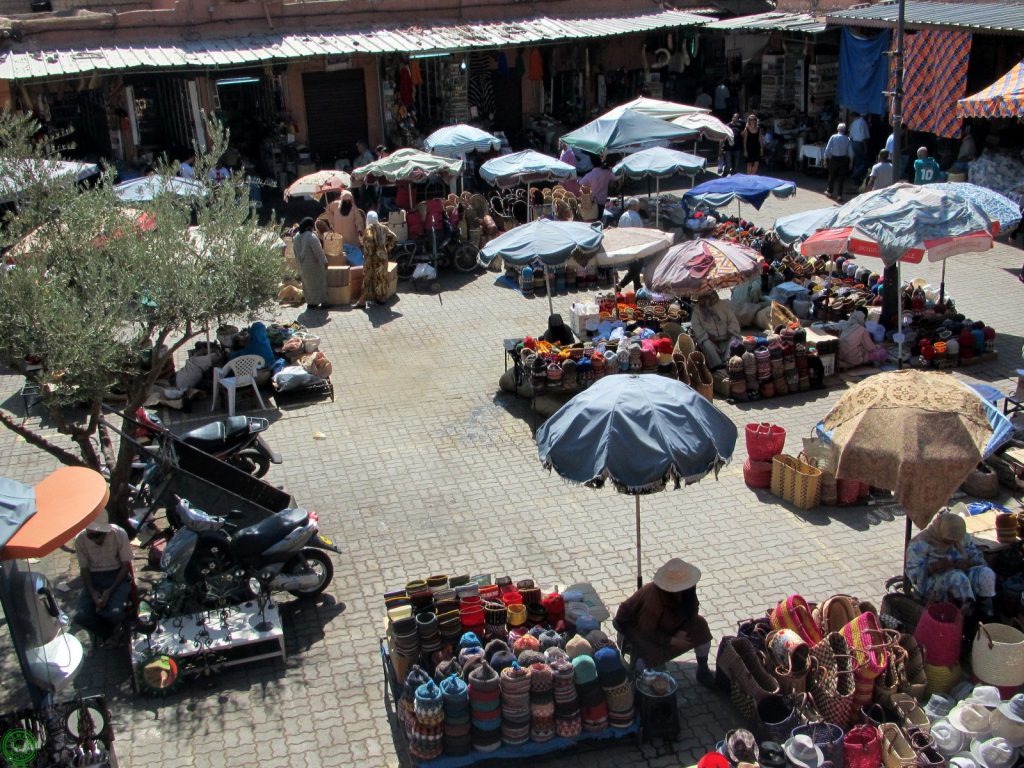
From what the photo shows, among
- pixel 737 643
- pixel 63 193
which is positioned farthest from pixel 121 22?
pixel 737 643

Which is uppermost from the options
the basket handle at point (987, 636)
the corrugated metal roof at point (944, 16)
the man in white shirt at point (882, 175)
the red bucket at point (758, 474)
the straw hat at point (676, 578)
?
the corrugated metal roof at point (944, 16)

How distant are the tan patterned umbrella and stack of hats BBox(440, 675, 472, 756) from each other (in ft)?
10.6

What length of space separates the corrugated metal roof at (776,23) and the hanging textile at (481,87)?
5.76 m

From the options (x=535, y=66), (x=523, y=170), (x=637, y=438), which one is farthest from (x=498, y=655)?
(x=535, y=66)

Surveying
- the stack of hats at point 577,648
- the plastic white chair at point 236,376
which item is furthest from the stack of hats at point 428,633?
the plastic white chair at point 236,376

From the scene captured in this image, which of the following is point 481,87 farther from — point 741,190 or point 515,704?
point 515,704

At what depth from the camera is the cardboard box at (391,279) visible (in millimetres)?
17094

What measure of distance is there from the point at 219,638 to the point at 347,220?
11.3 m

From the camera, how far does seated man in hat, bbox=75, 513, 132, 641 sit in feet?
27.2

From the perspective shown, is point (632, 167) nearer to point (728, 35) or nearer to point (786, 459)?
point (786, 459)

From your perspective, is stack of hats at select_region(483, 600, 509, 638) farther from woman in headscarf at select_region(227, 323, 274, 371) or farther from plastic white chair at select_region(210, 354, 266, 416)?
woman in headscarf at select_region(227, 323, 274, 371)

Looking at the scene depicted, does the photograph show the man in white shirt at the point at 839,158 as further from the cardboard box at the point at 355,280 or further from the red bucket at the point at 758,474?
the red bucket at the point at 758,474

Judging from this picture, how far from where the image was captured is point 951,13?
20.7 meters

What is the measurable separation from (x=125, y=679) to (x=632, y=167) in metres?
13.2
